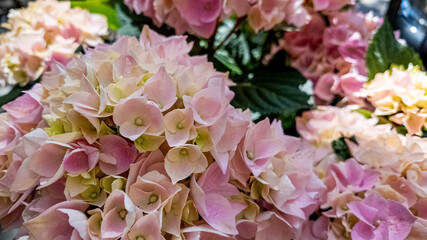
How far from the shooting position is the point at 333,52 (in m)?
0.54

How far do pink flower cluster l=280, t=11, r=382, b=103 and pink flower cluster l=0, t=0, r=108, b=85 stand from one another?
266 millimetres

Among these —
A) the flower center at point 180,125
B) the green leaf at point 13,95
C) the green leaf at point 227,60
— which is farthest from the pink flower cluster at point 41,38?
the flower center at point 180,125

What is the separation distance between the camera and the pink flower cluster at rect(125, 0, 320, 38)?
0.41 m

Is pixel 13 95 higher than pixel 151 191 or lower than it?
lower

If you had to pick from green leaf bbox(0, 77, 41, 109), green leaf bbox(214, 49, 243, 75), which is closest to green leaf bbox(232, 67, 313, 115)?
green leaf bbox(214, 49, 243, 75)

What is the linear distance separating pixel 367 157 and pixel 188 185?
0.18 metres

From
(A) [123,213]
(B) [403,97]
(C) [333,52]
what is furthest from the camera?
(C) [333,52]

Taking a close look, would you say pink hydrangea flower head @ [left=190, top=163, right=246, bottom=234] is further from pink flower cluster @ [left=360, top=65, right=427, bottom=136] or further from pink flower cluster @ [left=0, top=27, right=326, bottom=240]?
pink flower cluster @ [left=360, top=65, right=427, bottom=136]

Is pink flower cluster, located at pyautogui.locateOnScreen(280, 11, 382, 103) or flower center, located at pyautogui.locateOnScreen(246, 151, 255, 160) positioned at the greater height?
flower center, located at pyautogui.locateOnScreen(246, 151, 255, 160)

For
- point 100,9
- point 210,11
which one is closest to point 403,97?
point 210,11

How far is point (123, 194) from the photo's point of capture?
238 millimetres

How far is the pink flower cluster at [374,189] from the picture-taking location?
31cm

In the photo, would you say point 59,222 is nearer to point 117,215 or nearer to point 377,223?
point 117,215

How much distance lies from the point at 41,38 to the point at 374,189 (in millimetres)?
383
